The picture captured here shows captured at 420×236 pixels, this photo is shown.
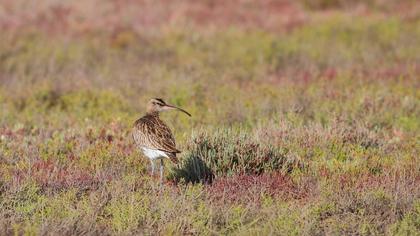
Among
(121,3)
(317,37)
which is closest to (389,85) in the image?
(317,37)

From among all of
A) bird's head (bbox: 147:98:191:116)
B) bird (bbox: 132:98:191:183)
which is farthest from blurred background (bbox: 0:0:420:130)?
bird (bbox: 132:98:191:183)

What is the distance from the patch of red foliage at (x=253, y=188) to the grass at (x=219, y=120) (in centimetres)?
3

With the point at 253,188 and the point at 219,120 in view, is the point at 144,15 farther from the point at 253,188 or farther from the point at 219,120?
the point at 253,188

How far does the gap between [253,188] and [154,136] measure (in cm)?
120

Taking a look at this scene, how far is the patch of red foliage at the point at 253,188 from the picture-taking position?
804 centimetres

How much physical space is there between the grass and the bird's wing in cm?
42

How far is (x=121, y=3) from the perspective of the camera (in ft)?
83.3

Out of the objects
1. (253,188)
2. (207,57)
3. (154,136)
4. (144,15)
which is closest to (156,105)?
(154,136)

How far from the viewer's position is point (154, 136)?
27.5ft

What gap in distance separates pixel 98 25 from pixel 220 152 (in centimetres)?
1351

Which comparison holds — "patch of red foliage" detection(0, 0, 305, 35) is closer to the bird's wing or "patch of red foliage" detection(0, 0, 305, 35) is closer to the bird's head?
the bird's head

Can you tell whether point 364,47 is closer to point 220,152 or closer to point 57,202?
point 220,152

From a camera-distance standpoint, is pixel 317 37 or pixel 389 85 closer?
pixel 389 85

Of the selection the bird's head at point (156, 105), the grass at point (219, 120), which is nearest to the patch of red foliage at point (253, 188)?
the grass at point (219, 120)
